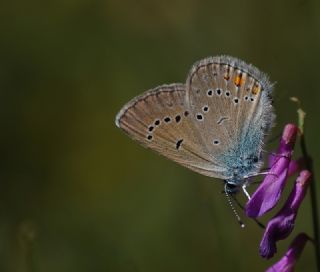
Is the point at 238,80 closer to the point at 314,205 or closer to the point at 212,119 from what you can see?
the point at 212,119

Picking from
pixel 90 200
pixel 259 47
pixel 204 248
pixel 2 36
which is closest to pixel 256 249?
pixel 204 248

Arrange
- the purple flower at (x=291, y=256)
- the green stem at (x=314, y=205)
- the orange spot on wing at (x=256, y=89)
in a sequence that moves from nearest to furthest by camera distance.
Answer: the green stem at (x=314, y=205)
the purple flower at (x=291, y=256)
the orange spot on wing at (x=256, y=89)

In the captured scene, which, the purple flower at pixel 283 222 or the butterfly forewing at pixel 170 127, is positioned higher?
the butterfly forewing at pixel 170 127

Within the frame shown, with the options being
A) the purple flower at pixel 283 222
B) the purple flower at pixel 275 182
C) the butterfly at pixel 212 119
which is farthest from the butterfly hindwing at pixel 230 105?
the purple flower at pixel 283 222

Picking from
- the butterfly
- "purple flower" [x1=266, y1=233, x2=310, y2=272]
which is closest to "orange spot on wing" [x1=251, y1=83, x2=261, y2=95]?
the butterfly

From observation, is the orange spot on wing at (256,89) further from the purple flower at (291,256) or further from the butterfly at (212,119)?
the purple flower at (291,256)

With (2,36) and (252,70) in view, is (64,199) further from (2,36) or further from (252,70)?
(252,70)

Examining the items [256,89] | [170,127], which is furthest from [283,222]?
[170,127]
